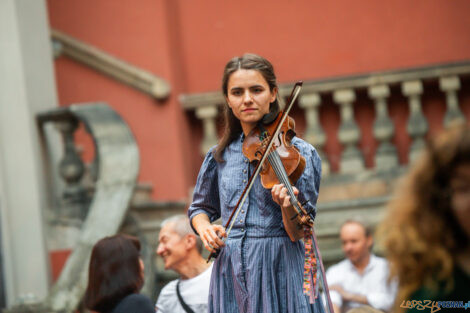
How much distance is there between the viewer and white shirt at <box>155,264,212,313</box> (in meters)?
4.05

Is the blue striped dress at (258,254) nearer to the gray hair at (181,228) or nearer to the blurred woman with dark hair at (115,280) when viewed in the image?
the blurred woman with dark hair at (115,280)

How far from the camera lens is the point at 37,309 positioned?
498 cm

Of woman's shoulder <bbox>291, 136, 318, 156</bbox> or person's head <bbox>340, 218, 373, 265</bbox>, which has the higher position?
woman's shoulder <bbox>291, 136, 318, 156</bbox>

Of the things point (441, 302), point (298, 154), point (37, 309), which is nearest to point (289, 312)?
point (298, 154)

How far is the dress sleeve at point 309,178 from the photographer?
299cm

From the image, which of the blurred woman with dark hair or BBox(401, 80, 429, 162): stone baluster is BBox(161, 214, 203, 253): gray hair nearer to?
the blurred woman with dark hair

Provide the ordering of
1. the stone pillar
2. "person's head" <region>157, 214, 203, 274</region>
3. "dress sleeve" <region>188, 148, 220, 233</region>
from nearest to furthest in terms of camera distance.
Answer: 1. "dress sleeve" <region>188, 148, 220, 233</region>
2. "person's head" <region>157, 214, 203, 274</region>
3. the stone pillar

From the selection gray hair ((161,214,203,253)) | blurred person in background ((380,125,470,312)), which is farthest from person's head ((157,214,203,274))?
blurred person in background ((380,125,470,312))

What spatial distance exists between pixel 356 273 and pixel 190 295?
133 cm

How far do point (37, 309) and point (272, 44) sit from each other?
10.3 ft

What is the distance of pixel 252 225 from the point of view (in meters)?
3.04

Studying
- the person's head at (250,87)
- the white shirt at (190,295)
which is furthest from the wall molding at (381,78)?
the person's head at (250,87)

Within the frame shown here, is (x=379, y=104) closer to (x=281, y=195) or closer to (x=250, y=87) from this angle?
(x=250, y=87)

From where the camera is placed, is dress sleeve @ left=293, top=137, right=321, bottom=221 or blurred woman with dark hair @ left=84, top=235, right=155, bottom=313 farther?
blurred woman with dark hair @ left=84, top=235, right=155, bottom=313
